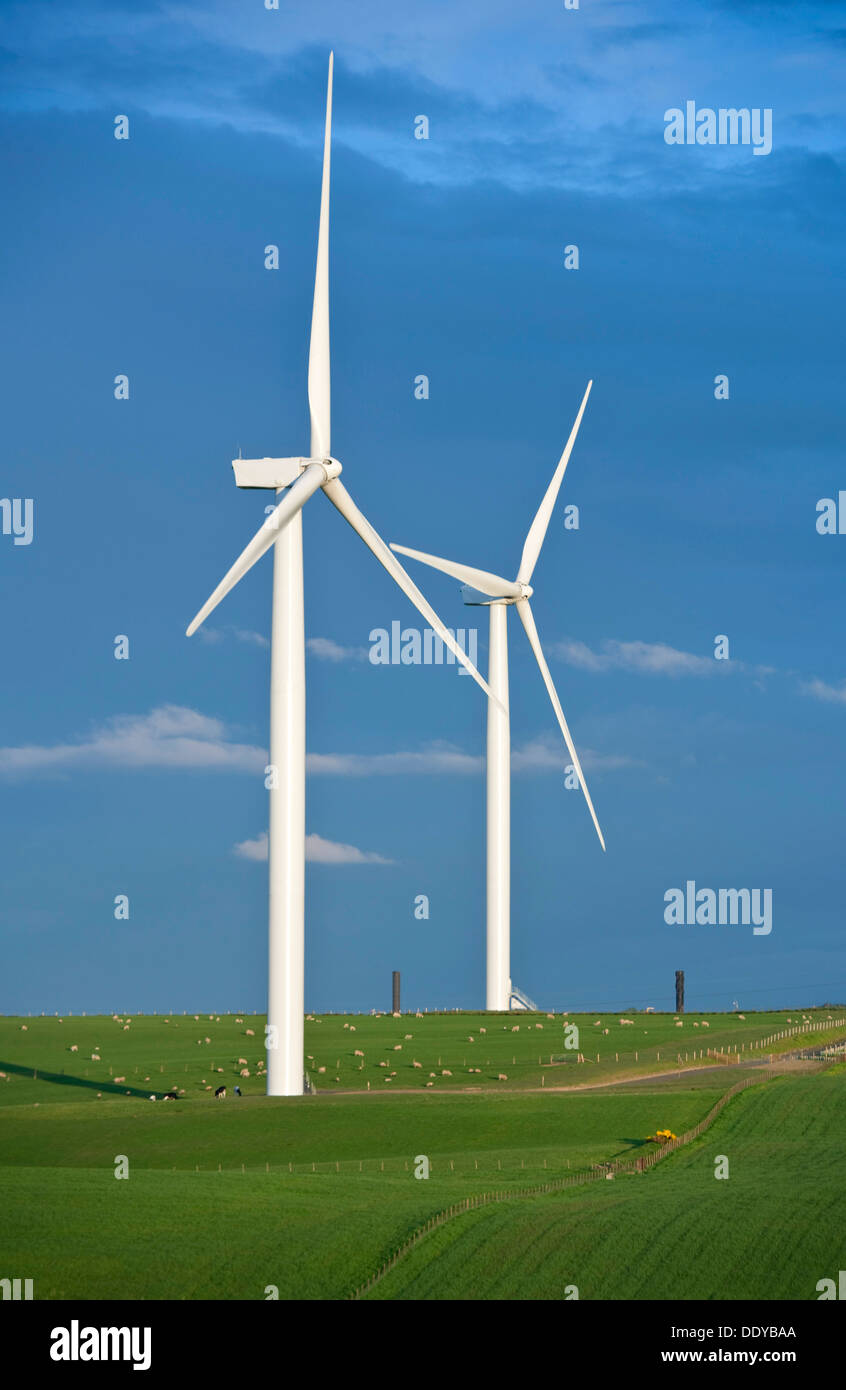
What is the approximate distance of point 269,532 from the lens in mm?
74125

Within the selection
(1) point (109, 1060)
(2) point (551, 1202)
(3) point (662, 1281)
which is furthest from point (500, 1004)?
(3) point (662, 1281)

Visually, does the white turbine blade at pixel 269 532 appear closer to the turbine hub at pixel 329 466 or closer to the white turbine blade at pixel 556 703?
the turbine hub at pixel 329 466

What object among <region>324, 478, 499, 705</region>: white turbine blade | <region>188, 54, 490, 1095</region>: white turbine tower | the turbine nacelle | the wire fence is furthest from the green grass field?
the turbine nacelle

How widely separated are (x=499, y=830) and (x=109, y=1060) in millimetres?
33104

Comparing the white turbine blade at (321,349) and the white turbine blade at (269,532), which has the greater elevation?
the white turbine blade at (321,349)

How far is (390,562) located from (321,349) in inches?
454

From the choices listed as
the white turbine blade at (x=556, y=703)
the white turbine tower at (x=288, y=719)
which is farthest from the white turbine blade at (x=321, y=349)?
the white turbine blade at (x=556, y=703)

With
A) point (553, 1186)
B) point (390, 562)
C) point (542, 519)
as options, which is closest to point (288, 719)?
point (390, 562)

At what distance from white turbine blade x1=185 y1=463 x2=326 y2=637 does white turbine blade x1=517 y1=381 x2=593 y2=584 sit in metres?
37.3

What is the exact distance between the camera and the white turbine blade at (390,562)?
231 feet

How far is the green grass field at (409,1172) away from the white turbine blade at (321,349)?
31.1 metres

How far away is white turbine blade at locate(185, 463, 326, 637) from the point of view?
71.0m

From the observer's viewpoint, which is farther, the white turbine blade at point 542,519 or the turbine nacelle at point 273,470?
the white turbine blade at point 542,519
